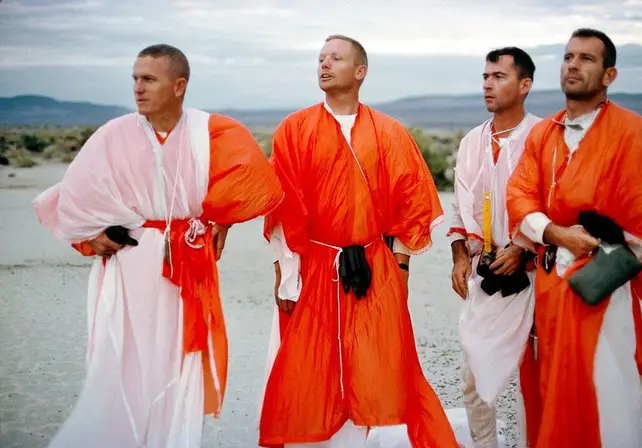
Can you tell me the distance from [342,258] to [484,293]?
28.9 inches

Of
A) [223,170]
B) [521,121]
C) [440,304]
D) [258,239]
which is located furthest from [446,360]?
[258,239]

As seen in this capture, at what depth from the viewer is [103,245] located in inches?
129

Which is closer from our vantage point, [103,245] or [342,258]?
[103,245]

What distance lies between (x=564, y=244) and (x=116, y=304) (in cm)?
190

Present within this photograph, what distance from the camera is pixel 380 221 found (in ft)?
11.6

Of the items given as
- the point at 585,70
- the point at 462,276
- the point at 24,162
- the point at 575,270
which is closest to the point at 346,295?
the point at 462,276

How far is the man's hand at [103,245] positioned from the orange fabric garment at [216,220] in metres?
0.07

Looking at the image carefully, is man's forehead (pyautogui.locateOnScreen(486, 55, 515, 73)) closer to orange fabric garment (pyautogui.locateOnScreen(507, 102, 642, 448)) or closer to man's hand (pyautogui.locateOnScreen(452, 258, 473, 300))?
orange fabric garment (pyautogui.locateOnScreen(507, 102, 642, 448))

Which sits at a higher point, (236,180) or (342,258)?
(236,180)

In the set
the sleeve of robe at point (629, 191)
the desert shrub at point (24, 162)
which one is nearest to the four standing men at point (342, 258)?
the sleeve of robe at point (629, 191)

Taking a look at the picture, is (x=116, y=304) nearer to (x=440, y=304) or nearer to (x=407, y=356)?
(x=407, y=356)

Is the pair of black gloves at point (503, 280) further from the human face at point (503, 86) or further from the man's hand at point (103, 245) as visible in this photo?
the man's hand at point (103, 245)

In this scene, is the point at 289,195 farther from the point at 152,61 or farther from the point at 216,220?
the point at 152,61

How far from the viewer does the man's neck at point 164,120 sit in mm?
3311
